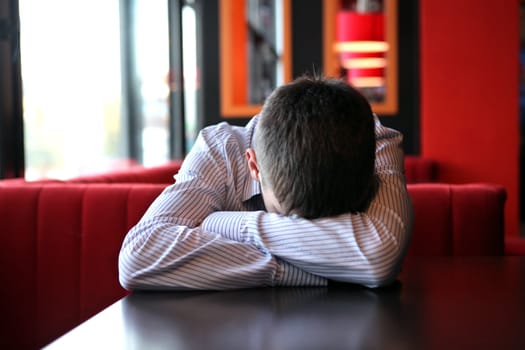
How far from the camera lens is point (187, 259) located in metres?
1.25

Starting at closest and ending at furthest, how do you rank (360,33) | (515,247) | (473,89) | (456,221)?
(456,221), (515,247), (473,89), (360,33)

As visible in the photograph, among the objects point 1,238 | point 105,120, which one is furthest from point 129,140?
point 1,238

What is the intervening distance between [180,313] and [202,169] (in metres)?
0.52

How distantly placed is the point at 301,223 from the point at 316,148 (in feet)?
0.45

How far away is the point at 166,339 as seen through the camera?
2.93 ft

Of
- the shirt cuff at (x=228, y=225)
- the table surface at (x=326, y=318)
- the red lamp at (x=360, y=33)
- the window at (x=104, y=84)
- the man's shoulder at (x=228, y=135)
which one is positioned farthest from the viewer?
the red lamp at (x=360, y=33)

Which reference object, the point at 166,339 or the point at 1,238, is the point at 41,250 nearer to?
the point at 1,238

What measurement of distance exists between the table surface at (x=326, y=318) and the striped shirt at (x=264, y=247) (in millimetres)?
30

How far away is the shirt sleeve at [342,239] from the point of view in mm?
1220

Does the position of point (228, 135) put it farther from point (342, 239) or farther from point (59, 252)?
point (59, 252)

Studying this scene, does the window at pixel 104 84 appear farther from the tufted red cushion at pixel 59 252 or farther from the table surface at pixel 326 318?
the table surface at pixel 326 318

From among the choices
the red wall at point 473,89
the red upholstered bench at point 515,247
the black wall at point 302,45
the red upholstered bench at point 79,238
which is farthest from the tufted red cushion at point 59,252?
the black wall at point 302,45

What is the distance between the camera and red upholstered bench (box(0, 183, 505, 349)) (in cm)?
208

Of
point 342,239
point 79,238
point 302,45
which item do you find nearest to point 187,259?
point 342,239
